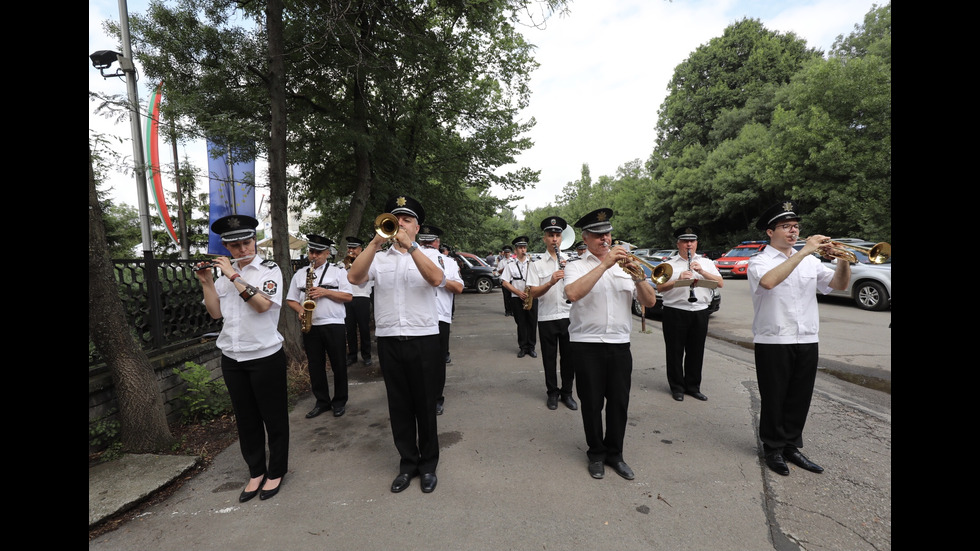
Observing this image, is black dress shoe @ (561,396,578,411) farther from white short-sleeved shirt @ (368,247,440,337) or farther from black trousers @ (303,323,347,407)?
black trousers @ (303,323,347,407)

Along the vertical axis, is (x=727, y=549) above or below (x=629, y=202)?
below

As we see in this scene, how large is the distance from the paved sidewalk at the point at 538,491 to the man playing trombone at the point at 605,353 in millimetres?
237

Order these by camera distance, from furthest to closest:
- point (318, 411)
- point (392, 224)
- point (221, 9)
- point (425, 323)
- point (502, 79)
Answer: point (502, 79) < point (221, 9) < point (318, 411) < point (425, 323) < point (392, 224)

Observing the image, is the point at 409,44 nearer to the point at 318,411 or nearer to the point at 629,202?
the point at 318,411

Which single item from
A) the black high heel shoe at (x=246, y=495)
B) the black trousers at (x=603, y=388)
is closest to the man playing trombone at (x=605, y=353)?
the black trousers at (x=603, y=388)

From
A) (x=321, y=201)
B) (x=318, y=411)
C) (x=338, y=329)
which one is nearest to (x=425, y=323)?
(x=338, y=329)

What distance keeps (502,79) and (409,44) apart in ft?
16.1

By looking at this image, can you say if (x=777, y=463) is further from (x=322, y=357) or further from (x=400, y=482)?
(x=322, y=357)

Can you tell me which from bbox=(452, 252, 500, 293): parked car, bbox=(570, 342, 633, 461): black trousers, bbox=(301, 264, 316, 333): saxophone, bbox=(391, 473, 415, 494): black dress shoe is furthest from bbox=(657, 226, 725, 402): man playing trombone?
bbox=(452, 252, 500, 293): parked car

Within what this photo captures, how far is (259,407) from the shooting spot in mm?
3217

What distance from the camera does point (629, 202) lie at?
128 ft

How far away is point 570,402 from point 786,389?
2196 mm

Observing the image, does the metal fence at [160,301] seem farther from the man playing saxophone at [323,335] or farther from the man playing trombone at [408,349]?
the man playing trombone at [408,349]

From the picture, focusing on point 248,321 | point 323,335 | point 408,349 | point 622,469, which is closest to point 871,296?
point 622,469
